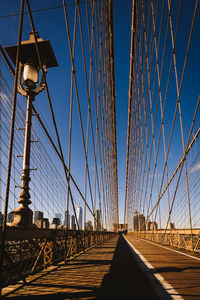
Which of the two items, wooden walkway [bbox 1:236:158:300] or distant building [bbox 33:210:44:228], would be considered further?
distant building [bbox 33:210:44:228]

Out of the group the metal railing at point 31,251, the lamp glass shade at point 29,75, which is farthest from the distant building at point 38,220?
the lamp glass shade at point 29,75

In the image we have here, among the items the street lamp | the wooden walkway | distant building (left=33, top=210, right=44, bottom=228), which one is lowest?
the wooden walkway

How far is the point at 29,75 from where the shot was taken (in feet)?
20.1

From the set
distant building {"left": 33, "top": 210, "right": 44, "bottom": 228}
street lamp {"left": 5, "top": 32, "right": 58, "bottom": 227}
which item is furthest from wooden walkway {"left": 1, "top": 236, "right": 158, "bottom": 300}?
distant building {"left": 33, "top": 210, "right": 44, "bottom": 228}

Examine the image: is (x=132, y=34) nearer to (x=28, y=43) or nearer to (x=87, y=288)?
(x=28, y=43)

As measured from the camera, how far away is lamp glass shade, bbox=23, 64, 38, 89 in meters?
6.13

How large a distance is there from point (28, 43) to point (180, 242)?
8.06 meters

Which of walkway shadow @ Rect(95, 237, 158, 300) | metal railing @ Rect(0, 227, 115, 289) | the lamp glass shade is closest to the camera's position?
walkway shadow @ Rect(95, 237, 158, 300)

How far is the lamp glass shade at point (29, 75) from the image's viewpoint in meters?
6.13

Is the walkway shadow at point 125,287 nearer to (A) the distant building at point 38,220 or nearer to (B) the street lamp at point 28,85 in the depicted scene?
(B) the street lamp at point 28,85

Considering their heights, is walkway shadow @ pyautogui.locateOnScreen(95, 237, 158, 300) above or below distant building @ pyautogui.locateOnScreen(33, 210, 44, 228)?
below

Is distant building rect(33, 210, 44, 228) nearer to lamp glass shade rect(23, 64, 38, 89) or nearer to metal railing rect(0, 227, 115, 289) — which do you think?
Answer: metal railing rect(0, 227, 115, 289)

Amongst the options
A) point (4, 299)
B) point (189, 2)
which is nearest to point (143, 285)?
point (4, 299)

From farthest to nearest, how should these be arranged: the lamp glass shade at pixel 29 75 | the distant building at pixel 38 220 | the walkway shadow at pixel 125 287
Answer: the distant building at pixel 38 220
the lamp glass shade at pixel 29 75
the walkway shadow at pixel 125 287
